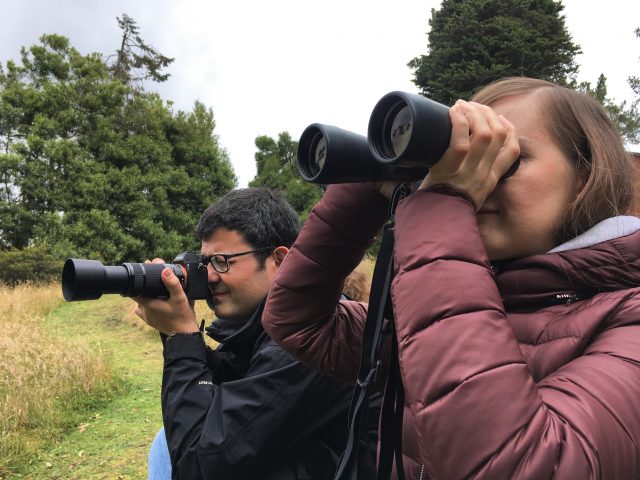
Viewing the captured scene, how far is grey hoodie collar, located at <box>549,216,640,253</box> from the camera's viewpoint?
0.91m

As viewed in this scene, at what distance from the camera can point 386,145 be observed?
2.94 ft

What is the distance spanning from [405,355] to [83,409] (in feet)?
18.1

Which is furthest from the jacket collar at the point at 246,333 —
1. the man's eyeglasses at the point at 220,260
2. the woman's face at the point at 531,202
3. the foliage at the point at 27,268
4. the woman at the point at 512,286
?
the foliage at the point at 27,268

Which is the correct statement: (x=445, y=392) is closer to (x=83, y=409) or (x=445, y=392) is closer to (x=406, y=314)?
(x=406, y=314)

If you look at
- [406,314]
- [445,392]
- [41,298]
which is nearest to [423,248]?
[406,314]

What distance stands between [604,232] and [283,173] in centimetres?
1940

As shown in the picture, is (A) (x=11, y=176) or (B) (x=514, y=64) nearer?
(B) (x=514, y=64)

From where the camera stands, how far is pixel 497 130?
2.68 feet

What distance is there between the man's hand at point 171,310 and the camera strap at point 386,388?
1034mm

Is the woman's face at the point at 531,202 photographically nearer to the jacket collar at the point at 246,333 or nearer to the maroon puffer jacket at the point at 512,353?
the maroon puffer jacket at the point at 512,353

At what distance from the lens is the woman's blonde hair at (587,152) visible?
3.13 feet

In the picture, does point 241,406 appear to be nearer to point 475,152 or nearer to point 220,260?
point 220,260

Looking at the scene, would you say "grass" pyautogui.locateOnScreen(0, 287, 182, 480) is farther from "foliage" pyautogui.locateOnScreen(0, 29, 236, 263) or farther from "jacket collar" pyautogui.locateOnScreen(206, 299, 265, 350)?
"foliage" pyautogui.locateOnScreen(0, 29, 236, 263)

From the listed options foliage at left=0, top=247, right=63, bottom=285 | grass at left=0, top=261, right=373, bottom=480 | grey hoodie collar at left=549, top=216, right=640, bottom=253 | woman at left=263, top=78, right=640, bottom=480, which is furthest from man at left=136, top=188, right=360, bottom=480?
foliage at left=0, top=247, right=63, bottom=285
